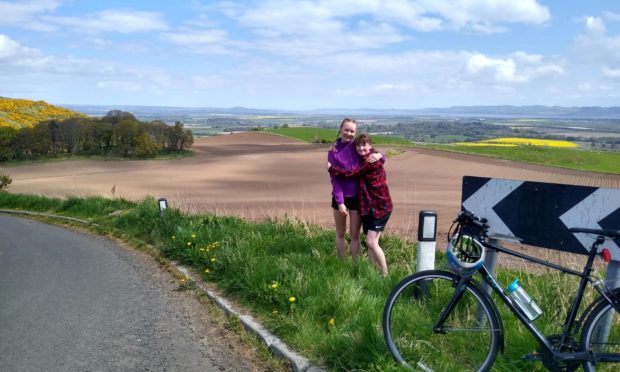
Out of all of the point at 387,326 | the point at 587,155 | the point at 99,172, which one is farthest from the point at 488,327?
the point at 587,155

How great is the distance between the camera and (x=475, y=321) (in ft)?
12.4

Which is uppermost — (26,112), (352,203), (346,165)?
(26,112)

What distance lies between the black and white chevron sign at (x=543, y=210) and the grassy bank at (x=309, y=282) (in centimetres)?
66

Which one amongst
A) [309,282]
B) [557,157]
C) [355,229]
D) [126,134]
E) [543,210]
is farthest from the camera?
[557,157]

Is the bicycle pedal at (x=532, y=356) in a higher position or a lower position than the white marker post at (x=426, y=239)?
lower

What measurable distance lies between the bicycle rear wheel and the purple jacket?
3199mm

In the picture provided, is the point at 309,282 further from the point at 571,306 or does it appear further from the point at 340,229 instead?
the point at 571,306

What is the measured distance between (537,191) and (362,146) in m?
2.29

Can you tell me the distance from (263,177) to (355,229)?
127 ft

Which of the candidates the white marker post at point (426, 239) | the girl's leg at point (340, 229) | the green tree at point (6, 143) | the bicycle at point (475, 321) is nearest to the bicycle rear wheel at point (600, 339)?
the bicycle at point (475, 321)

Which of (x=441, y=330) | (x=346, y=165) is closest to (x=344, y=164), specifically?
(x=346, y=165)

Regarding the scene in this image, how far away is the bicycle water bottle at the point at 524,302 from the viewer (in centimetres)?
350

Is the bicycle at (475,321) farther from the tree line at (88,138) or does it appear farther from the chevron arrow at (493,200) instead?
the tree line at (88,138)

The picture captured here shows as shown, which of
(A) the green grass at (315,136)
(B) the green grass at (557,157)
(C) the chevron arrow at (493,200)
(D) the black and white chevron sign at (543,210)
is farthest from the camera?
(A) the green grass at (315,136)
